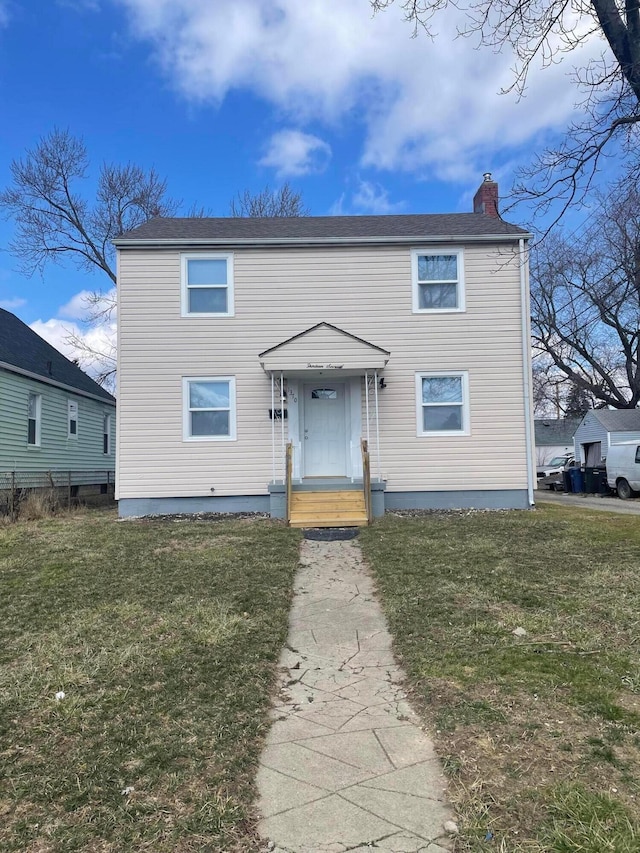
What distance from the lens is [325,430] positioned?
40.0 feet

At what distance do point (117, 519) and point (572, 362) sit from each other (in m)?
31.0

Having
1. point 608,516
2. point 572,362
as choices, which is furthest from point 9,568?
point 572,362

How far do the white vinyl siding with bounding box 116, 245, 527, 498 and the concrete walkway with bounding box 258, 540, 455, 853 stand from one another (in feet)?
23.6

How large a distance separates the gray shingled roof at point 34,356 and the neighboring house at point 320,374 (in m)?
6.04

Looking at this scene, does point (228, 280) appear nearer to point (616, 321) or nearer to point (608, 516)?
point (608, 516)

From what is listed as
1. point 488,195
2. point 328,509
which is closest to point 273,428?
point 328,509

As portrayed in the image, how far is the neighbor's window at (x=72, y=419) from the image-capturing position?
19158 millimetres

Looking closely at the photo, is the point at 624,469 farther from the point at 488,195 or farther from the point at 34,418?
the point at 34,418

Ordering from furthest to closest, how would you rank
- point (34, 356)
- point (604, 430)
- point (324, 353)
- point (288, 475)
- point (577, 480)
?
point (604, 430) → point (577, 480) → point (34, 356) → point (324, 353) → point (288, 475)

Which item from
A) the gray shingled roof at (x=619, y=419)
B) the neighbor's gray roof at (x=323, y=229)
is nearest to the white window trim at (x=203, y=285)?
the neighbor's gray roof at (x=323, y=229)

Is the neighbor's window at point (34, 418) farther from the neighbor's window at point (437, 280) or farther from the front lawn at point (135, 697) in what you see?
the neighbor's window at point (437, 280)

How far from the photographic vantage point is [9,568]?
7086 millimetres

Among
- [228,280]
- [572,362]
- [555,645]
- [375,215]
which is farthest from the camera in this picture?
[572,362]

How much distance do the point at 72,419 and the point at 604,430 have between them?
25.1 m
